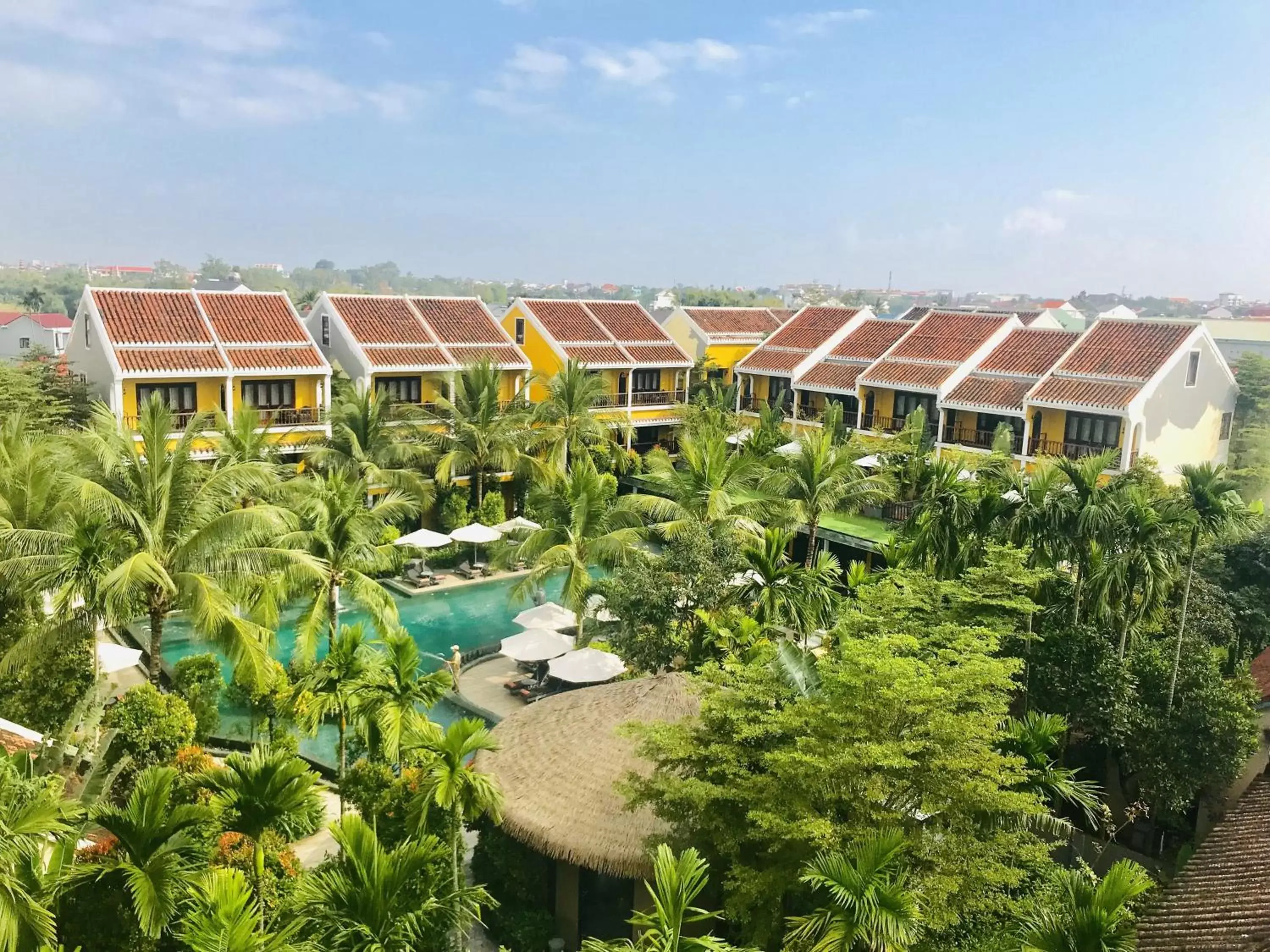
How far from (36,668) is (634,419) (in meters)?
23.4

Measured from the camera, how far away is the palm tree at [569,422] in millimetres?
28906

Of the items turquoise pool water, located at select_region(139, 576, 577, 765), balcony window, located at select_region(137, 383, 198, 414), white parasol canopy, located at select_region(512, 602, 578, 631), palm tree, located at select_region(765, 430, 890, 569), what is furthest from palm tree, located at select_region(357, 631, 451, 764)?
balcony window, located at select_region(137, 383, 198, 414)

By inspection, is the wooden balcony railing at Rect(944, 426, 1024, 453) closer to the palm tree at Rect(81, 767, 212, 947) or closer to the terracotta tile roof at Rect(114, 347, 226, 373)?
the terracotta tile roof at Rect(114, 347, 226, 373)

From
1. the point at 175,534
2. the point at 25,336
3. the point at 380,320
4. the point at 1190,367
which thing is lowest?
the point at 175,534

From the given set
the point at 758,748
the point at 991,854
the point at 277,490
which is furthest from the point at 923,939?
the point at 277,490

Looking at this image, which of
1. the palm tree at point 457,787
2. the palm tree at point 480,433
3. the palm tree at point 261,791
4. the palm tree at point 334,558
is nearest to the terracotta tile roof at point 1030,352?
the palm tree at point 480,433

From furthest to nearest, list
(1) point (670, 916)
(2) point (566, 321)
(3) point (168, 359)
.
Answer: (2) point (566, 321) < (3) point (168, 359) < (1) point (670, 916)

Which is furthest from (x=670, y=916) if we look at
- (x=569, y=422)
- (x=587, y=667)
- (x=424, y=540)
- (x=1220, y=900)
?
(x=569, y=422)

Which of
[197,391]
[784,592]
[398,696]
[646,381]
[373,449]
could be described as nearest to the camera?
[398,696]

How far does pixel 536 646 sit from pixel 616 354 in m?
17.3

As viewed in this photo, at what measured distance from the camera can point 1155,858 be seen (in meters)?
14.7

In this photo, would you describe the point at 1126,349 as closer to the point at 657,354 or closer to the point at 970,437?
the point at 970,437

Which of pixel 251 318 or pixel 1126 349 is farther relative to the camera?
pixel 251 318

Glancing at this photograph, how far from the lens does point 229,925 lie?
7301mm
